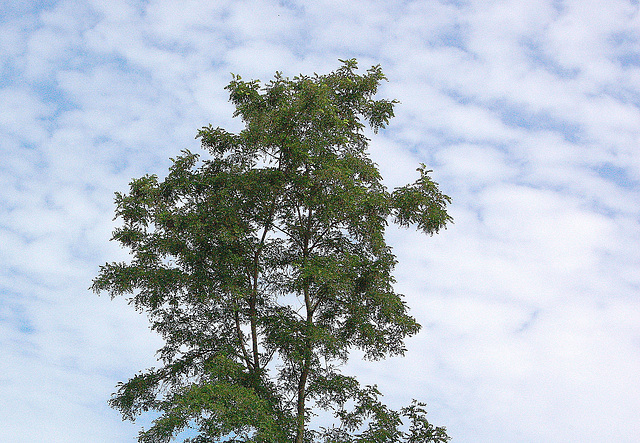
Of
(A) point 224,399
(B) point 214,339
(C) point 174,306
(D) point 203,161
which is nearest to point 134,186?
(D) point 203,161

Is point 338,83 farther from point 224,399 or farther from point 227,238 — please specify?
point 224,399

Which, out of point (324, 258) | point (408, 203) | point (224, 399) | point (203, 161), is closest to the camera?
point (224, 399)

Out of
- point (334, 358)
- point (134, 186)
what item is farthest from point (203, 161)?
point (334, 358)

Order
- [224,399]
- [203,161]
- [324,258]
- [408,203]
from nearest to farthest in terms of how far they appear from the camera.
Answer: [224,399] < [324,258] < [408,203] < [203,161]

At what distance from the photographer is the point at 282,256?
695 inches

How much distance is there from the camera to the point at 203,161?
18.1 m

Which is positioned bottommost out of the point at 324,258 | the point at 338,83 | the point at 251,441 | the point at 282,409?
the point at 251,441

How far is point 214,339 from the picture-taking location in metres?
17.0

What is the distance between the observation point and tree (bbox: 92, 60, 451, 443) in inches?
627

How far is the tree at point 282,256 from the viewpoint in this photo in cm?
1591

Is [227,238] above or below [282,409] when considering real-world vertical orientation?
above

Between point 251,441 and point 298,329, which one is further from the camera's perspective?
point 298,329

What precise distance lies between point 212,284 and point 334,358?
3312mm

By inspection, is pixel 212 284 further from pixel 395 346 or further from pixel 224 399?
pixel 395 346
